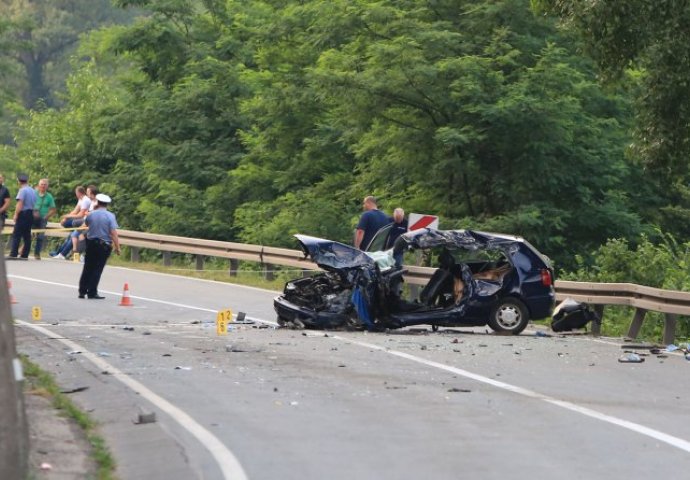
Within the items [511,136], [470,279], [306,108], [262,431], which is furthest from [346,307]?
[306,108]

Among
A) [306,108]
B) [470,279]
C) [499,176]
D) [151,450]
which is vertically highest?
[306,108]

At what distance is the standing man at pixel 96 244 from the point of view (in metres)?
22.6

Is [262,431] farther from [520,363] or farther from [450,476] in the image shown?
[520,363]

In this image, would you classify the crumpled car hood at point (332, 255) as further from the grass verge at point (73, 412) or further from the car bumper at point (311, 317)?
the grass verge at point (73, 412)

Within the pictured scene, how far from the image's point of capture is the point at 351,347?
16.3 m

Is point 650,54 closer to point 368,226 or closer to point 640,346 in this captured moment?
point 640,346

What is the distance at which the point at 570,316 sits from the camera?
63.2ft

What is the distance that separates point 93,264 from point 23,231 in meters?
8.42

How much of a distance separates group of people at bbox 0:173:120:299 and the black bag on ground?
7504 millimetres

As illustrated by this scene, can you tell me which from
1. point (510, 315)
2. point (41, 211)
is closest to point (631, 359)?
point (510, 315)

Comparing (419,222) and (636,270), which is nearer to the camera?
(419,222)

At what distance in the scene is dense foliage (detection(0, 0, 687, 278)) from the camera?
2920cm

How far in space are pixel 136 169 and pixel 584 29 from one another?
27.9 m

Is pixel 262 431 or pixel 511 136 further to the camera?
pixel 511 136
